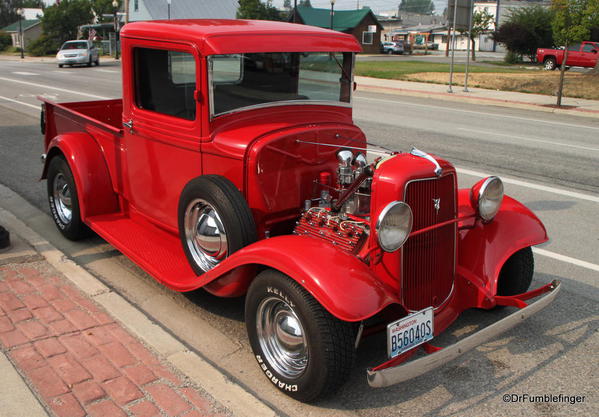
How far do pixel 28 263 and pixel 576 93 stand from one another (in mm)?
19108

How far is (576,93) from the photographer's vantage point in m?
19.5

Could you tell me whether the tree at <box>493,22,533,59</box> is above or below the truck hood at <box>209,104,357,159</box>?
above

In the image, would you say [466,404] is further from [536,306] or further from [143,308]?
[143,308]

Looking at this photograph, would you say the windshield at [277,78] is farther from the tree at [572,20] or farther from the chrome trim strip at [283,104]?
the tree at [572,20]

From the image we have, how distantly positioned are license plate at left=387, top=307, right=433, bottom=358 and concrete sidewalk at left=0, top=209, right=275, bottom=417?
74 centimetres

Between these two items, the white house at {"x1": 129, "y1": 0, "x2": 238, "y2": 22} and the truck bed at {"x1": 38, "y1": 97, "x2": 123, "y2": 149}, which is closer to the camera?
the truck bed at {"x1": 38, "y1": 97, "x2": 123, "y2": 149}

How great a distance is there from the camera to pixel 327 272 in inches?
118

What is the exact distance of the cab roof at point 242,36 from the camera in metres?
3.88

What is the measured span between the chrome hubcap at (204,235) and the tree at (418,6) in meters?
184

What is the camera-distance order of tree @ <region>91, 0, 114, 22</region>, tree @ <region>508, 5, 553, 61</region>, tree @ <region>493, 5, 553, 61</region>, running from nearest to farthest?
1. tree @ <region>493, 5, 553, 61</region>
2. tree @ <region>508, 5, 553, 61</region>
3. tree @ <region>91, 0, 114, 22</region>

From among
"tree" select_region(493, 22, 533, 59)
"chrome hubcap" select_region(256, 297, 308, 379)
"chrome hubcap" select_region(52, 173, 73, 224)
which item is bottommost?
"chrome hubcap" select_region(256, 297, 308, 379)

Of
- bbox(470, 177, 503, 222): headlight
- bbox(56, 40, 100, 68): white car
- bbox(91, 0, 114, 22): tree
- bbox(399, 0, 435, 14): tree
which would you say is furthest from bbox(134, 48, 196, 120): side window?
bbox(399, 0, 435, 14): tree

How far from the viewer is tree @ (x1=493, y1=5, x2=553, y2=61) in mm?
42781

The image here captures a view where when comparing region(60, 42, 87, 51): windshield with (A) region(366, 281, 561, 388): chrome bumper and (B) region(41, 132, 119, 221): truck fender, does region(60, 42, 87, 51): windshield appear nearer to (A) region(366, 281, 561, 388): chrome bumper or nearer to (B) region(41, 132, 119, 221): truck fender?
(B) region(41, 132, 119, 221): truck fender
